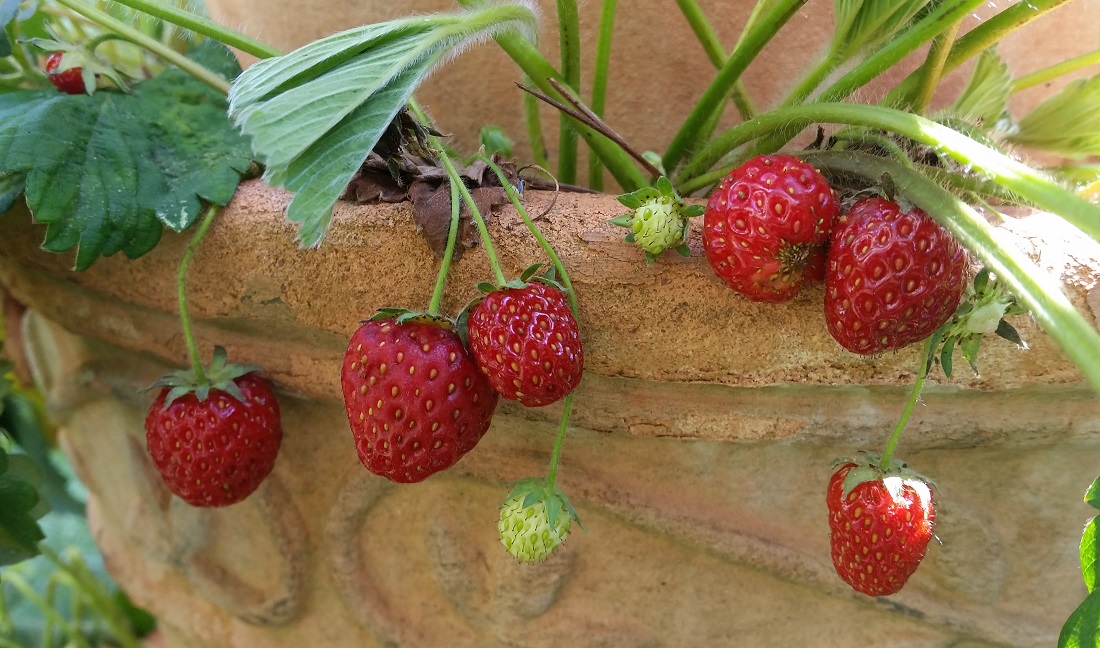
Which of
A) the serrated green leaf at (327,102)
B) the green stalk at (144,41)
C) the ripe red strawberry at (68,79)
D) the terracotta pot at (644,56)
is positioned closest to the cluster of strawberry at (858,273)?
the serrated green leaf at (327,102)

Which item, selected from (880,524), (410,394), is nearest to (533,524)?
(410,394)

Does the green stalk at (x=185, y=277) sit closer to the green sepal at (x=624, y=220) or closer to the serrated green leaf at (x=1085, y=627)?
the green sepal at (x=624, y=220)

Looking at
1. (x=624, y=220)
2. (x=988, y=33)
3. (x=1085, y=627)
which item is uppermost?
(x=988, y=33)

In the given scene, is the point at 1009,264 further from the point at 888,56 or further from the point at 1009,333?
the point at 888,56

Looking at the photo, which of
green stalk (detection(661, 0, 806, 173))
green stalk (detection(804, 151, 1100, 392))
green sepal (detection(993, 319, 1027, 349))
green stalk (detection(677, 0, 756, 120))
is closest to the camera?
green stalk (detection(804, 151, 1100, 392))

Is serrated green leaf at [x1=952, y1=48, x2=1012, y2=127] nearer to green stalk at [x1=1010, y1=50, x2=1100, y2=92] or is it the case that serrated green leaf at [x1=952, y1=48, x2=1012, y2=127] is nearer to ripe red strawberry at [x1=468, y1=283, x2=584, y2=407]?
green stalk at [x1=1010, y1=50, x2=1100, y2=92]

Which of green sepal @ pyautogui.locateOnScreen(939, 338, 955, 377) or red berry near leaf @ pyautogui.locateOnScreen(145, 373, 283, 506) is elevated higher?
green sepal @ pyautogui.locateOnScreen(939, 338, 955, 377)

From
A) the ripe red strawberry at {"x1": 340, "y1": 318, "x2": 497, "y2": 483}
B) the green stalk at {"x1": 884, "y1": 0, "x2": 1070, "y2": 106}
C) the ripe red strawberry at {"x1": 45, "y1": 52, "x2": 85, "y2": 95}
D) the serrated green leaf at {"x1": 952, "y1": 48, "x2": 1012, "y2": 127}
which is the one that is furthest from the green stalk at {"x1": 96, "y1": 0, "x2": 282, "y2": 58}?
the serrated green leaf at {"x1": 952, "y1": 48, "x2": 1012, "y2": 127}
